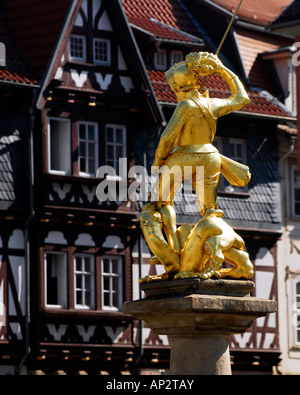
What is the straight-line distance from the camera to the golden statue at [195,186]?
16984mm

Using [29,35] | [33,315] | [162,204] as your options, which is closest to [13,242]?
[33,315]

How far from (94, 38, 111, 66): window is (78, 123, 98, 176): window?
1717 mm

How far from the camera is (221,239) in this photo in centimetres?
1691

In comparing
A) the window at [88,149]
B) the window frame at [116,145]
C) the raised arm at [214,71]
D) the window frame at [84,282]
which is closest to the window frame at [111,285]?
the window frame at [84,282]

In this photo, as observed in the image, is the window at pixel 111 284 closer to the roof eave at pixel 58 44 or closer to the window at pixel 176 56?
the roof eave at pixel 58 44

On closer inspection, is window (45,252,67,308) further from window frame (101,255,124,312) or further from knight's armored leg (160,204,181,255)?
knight's armored leg (160,204,181,255)

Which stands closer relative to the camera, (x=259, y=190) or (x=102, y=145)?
(x=102, y=145)

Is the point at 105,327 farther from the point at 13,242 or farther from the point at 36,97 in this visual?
the point at 36,97

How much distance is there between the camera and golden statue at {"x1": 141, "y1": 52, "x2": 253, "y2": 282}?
16984 millimetres

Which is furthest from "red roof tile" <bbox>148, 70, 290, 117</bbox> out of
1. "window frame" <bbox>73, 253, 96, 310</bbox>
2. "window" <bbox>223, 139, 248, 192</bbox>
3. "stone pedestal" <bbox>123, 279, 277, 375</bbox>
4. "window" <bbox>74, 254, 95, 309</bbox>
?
"stone pedestal" <bbox>123, 279, 277, 375</bbox>

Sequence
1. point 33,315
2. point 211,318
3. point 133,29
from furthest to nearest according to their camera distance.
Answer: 1. point 133,29
2. point 33,315
3. point 211,318

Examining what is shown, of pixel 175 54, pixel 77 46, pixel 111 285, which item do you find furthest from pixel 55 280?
pixel 175 54

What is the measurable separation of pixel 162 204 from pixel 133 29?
25190 mm

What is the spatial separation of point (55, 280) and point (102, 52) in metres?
6.19
